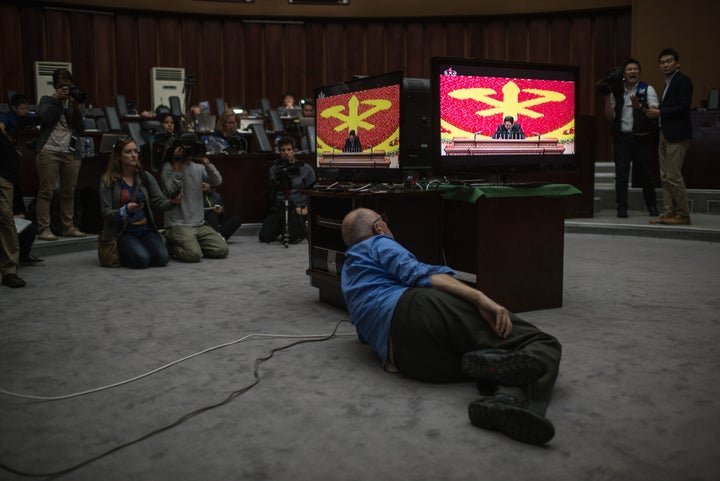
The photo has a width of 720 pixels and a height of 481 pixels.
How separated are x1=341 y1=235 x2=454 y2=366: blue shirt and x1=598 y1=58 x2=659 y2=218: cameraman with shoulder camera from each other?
522 centimetres

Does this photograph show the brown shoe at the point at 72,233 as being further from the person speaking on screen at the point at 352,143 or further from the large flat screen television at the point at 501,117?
the large flat screen television at the point at 501,117

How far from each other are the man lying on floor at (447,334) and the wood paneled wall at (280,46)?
9.21 m

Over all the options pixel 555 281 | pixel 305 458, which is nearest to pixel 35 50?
pixel 555 281

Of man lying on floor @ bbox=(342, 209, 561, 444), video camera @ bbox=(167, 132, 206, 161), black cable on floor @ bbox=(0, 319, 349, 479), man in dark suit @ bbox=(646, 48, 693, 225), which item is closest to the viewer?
black cable on floor @ bbox=(0, 319, 349, 479)

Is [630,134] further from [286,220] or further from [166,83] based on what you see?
[166,83]

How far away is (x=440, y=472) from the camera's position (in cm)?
183

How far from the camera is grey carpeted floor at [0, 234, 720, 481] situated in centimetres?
189

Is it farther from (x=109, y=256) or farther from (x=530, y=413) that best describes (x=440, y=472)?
(x=109, y=256)

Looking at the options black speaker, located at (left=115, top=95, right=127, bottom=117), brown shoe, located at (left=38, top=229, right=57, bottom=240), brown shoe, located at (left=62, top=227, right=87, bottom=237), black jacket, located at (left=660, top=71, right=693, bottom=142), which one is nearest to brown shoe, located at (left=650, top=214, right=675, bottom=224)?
black jacket, located at (left=660, top=71, right=693, bottom=142)

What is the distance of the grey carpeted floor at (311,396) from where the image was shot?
1891mm

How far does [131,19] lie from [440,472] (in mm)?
11275

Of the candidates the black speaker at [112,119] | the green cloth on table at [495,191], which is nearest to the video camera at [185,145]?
the green cloth on table at [495,191]

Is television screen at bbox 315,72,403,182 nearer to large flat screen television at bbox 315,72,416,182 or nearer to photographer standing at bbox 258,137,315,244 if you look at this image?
large flat screen television at bbox 315,72,416,182

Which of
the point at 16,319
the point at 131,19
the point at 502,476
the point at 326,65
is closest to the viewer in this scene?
the point at 502,476
